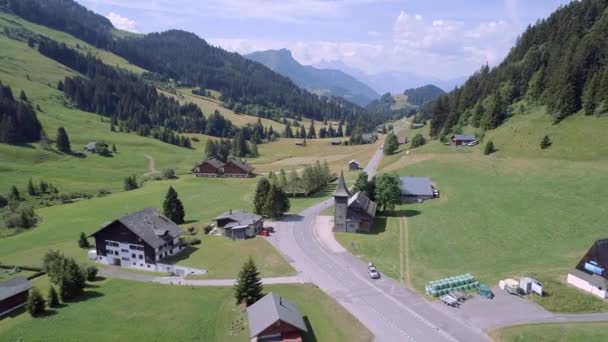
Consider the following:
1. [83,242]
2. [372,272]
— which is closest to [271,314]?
[372,272]

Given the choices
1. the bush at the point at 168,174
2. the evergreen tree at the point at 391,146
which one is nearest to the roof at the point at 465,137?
the evergreen tree at the point at 391,146

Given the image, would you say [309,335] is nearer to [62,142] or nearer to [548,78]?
[548,78]

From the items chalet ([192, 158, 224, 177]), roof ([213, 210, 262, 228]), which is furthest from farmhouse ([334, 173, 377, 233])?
chalet ([192, 158, 224, 177])

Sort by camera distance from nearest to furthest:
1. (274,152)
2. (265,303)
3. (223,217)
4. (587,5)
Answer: (265,303) → (223,217) → (587,5) → (274,152)

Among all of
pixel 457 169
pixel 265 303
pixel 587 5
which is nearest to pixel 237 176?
pixel 457 169

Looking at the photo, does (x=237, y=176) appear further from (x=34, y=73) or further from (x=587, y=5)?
(x=34, y=73)

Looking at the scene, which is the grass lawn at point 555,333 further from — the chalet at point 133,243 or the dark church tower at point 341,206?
the chalet at point 133,243
